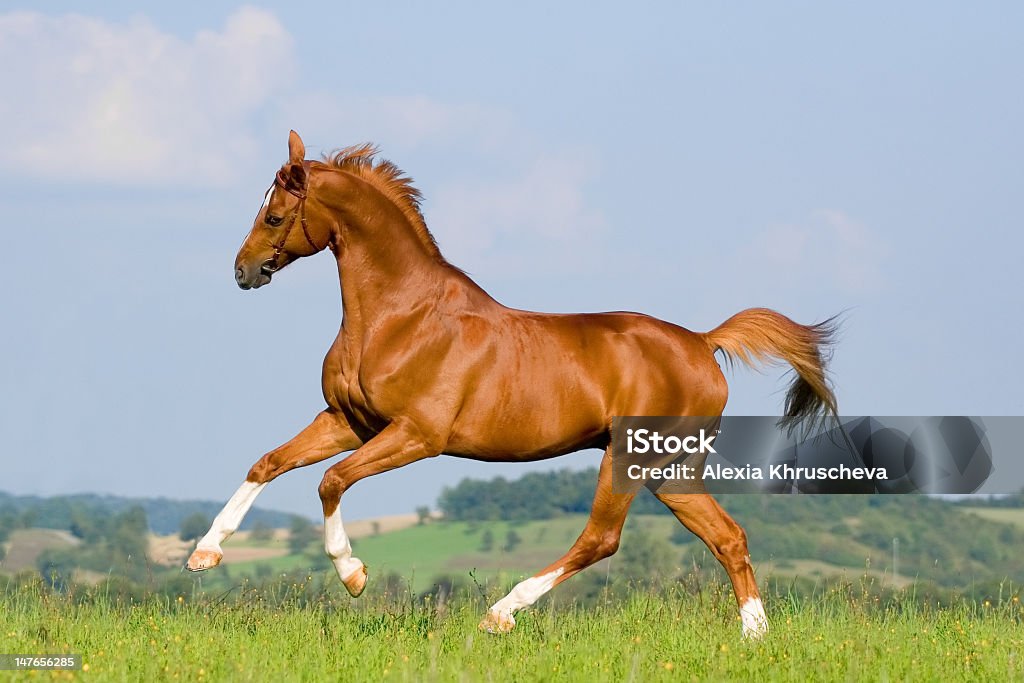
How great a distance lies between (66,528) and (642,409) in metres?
68.5

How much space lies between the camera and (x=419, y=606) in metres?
8.06

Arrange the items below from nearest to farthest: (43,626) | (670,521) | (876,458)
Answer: (43,626) < (876,458) < (670,521)

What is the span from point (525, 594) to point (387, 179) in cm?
278

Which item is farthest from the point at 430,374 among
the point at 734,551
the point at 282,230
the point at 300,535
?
the point at 300,535

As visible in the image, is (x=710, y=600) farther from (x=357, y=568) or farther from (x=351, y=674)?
(x=351, y=674)

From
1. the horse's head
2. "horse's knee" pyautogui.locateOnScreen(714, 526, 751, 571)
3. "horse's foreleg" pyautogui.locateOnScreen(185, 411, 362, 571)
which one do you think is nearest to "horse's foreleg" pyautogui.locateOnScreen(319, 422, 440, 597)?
"horse's foreleg" pyautogui.locateOnScreen(185, 411, 362, 571)

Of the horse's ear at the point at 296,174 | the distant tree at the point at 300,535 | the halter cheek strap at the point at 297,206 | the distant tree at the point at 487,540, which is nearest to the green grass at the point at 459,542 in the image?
the distant tree at the point at 487,540

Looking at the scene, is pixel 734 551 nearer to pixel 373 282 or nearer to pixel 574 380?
pixel 574 380

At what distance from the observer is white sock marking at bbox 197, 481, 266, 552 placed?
7039 mm

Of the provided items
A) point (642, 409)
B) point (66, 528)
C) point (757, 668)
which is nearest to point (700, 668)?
point (757, 668)

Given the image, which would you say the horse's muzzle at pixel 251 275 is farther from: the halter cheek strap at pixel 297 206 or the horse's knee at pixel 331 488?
the horse's knee at pixel 331 488

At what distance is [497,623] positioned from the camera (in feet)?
23.6

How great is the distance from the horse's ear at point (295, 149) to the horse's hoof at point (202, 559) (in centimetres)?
240

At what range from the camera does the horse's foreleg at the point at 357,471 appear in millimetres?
7082
